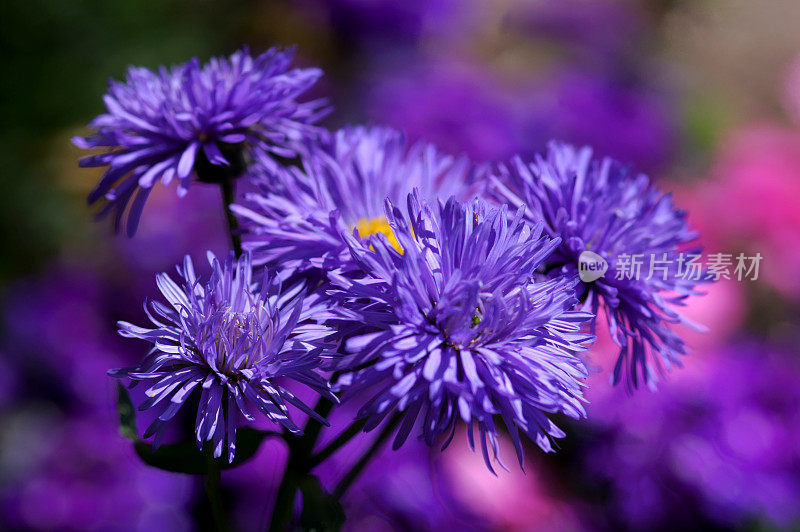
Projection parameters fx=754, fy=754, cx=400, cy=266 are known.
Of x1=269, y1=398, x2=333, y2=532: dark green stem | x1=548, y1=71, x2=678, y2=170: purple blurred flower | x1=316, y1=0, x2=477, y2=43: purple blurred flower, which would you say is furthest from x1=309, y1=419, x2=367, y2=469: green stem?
x1=316, y1=0, x2=477, y2=43: purple blurred flower

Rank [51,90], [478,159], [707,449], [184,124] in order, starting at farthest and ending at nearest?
1. [51,90]
2. [478,159]
3. [707,449]
4. [184,124]

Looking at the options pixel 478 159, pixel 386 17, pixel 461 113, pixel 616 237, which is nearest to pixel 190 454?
pixel 616 237

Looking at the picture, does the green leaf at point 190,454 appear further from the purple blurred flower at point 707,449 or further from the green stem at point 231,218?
the purple blurred flower at point 707,449

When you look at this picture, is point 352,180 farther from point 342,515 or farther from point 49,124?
Result: point 49,124

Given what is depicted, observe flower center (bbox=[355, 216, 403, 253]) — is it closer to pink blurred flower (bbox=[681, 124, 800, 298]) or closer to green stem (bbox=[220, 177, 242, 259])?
green stem (bbox=[220, 177, 242, 259])

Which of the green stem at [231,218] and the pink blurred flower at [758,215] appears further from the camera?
the pink blurred flower at [758,215]

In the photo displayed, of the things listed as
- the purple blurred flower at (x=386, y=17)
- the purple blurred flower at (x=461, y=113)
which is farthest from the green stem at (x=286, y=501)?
the purple blurred flower at (x=386, y=17)

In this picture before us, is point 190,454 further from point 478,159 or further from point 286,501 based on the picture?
point 478,159
